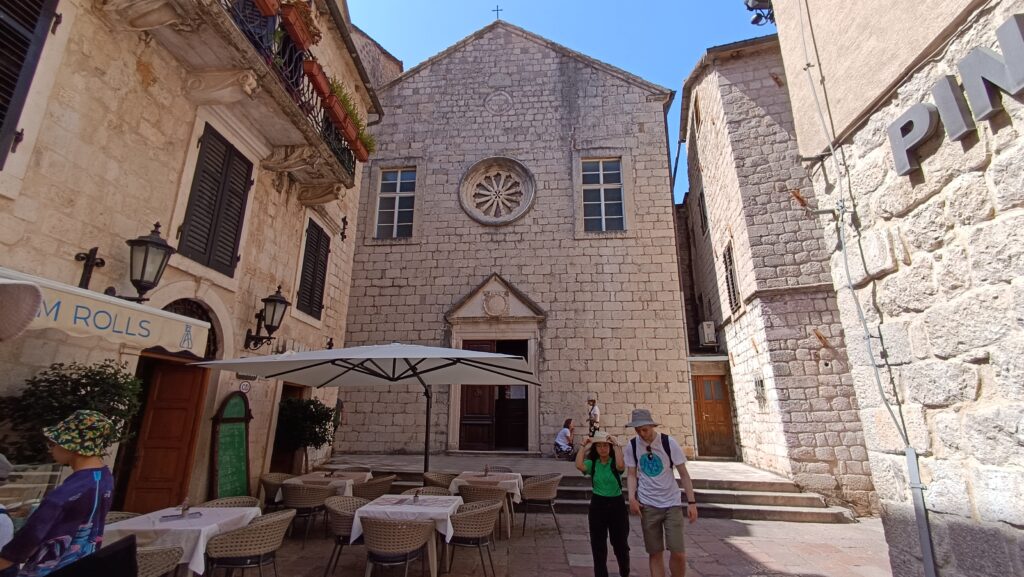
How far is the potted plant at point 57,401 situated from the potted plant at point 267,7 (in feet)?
14.1

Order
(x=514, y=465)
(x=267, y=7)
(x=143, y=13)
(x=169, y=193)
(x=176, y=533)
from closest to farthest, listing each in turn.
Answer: (x=176, y=533) → (x=143, y=13) → (x=169, y=193) → (x=267, y=7) → (x=514, y=465)

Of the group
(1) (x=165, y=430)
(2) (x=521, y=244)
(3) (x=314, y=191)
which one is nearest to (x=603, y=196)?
(2) (x=521, y=244)

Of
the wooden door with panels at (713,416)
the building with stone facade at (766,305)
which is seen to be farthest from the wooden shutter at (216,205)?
the wooden door with panels at (713,416)

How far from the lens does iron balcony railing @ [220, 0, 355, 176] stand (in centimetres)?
534

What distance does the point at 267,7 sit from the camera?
541 centimetres

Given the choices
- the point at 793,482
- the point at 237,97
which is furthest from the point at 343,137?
the point at 793,482

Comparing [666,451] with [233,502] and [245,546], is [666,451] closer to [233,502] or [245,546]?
[245,546]

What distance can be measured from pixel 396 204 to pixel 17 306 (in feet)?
33.7

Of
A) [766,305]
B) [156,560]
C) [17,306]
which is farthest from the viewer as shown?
[766,305]

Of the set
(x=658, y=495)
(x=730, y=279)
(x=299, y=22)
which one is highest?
(x=299, y=22)

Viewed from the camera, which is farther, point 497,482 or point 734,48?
point 734,48

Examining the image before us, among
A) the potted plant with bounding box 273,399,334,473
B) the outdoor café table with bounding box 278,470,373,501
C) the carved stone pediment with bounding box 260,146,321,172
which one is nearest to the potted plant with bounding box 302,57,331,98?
the carved stone pediment with bounding box 260,146,321,172

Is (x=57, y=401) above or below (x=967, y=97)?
below

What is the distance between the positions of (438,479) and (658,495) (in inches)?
129
